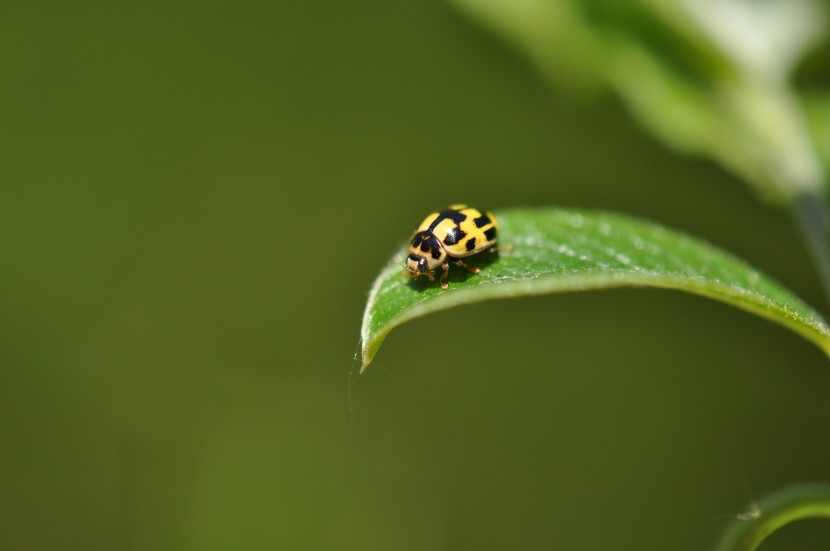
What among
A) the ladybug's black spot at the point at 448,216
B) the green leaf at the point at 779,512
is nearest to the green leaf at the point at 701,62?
the ladybug's black spot at the point at 448,216

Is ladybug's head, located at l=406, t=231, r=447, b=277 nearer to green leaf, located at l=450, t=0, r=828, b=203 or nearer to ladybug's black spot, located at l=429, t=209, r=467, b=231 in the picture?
ladybug's black spot, located at l=429, t=209, r=467, b=231

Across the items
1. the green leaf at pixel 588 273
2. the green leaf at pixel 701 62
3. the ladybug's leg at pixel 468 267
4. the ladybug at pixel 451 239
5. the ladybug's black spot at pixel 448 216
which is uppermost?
the green leaf at pixel 701 62

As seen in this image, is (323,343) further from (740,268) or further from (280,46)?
(740,268)

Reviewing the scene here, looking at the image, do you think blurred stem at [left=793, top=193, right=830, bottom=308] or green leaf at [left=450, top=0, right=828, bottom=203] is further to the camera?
green leaf at [left=450, top=0, right=828, bottom=203]

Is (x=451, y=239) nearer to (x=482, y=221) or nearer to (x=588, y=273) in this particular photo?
(x=482, y=221)

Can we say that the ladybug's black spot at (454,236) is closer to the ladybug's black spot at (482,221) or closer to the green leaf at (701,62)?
the ladybug's black spot at (482,221)

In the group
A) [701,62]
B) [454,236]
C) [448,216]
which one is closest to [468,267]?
[454,236]

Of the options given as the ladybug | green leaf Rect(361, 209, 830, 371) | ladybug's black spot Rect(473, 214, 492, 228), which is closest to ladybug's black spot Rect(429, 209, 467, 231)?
the ladybug
